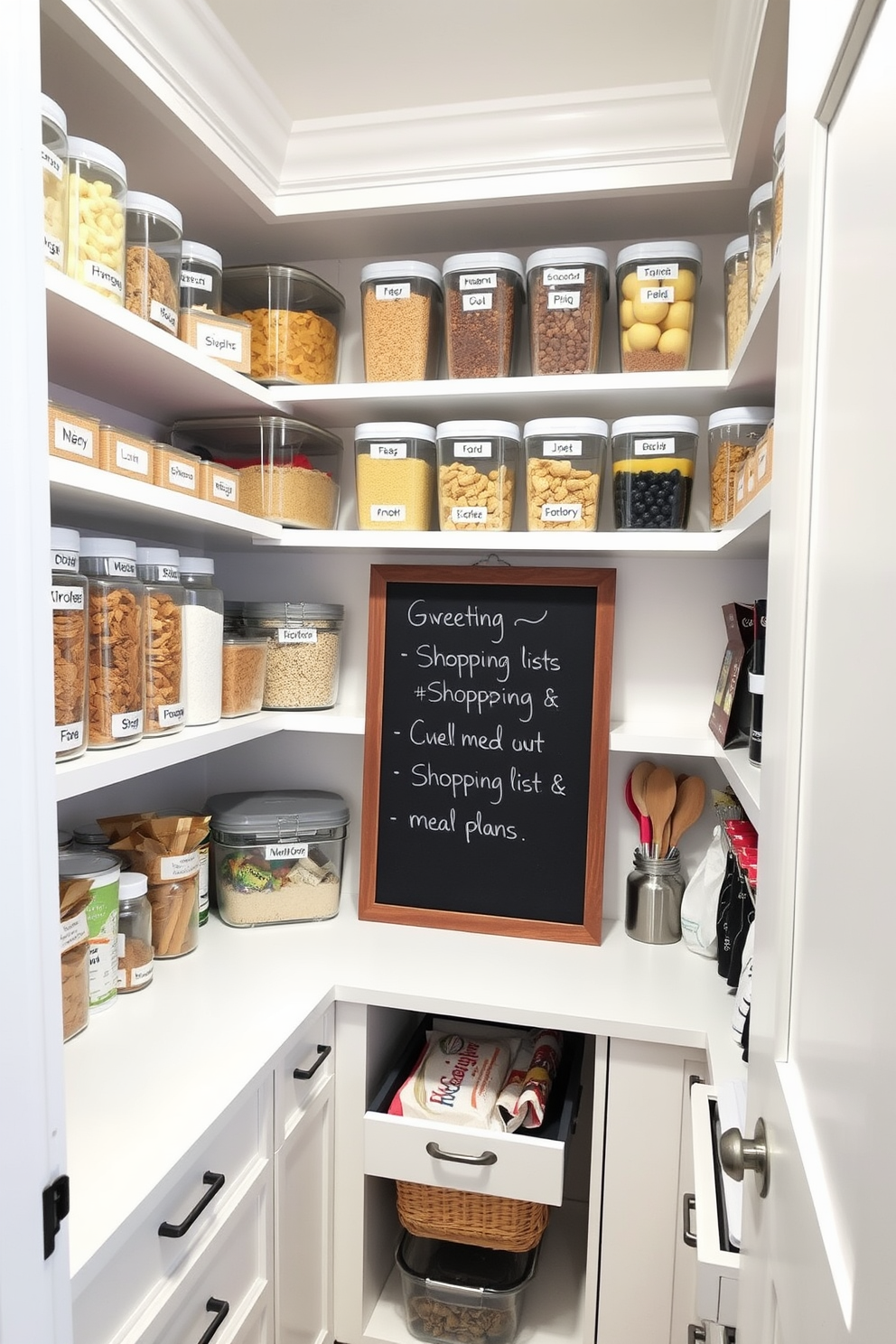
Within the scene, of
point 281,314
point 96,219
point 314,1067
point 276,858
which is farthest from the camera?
point 276,858

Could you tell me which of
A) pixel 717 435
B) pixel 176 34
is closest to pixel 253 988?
pixel 717 435

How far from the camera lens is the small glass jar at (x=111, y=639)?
128 centimetres

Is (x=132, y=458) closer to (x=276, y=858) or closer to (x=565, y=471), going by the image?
(x=565, y=471)

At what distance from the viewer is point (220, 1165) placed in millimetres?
1251

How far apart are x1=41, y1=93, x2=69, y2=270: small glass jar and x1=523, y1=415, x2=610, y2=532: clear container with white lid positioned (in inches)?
33.3

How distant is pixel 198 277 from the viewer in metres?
1.52

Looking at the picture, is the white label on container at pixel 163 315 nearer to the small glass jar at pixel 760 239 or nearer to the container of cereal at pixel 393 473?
the container of cereal at pixel 393 473

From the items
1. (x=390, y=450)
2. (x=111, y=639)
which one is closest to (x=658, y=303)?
(x=390, y=450)

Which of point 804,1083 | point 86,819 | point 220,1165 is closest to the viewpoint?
point 804,1083

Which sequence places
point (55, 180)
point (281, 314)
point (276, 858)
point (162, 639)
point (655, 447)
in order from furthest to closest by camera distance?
point (276, 858) → point (281, 314) → point (655, 447) → point (162, 639) → point (55, 180)

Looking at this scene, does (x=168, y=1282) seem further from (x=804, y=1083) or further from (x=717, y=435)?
(x=717, y=435)

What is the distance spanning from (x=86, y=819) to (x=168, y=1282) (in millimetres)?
885

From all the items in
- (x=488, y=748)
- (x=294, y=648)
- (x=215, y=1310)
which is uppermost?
(x=294, y=648)

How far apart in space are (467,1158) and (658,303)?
156cm
